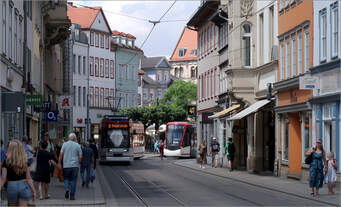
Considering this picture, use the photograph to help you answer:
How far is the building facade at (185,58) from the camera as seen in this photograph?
534ft

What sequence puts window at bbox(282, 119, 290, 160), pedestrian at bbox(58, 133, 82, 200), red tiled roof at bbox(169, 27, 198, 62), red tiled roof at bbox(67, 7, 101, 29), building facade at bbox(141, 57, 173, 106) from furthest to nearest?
1. red tiled roof at bbox(169, 27, 198, 62)
2. building facade at bbox(141, 57, 173, 106)
3. red tiled roof at bbox(67, 7, 101, 29)
4. window at bbox(282, 119, 290, 160)
5. pedestrian at bbox(58, 133, 82, 200)

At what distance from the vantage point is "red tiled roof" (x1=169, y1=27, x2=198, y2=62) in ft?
536

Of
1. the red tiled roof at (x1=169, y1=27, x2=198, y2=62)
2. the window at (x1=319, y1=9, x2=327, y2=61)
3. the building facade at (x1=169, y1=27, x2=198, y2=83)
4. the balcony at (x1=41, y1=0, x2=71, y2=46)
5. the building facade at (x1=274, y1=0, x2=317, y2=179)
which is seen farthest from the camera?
the red tiled roof at (x1=169, y1=27, x2=198, y2=62)

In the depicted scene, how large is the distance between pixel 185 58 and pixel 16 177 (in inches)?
6004

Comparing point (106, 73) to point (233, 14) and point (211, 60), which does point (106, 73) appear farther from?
point (233, 14)

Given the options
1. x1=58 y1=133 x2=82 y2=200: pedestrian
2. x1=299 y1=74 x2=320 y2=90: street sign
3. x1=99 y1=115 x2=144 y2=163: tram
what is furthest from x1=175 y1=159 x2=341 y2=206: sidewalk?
x1=99 y1=115 x2=144 y2=163: tram

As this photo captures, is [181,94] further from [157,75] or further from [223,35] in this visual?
[223,35]

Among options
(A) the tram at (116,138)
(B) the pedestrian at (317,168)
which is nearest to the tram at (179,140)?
(A) the tram at (116,138)

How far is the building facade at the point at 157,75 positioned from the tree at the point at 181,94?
15.9 meters

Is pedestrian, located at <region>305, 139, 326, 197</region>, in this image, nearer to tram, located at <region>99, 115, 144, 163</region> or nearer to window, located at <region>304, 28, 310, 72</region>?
window, located at <region>304, 28, 310, 72</region>

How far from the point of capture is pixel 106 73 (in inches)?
3986

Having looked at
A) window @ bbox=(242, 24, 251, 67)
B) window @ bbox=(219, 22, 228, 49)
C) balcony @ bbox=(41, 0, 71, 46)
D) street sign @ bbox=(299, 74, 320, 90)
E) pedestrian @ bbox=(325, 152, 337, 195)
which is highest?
balcony @ bbox=(41, 0, 71, 46)

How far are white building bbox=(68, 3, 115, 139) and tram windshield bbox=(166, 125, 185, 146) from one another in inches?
1108

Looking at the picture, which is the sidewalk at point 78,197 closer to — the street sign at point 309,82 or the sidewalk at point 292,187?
the sidewalk at point 292,187
